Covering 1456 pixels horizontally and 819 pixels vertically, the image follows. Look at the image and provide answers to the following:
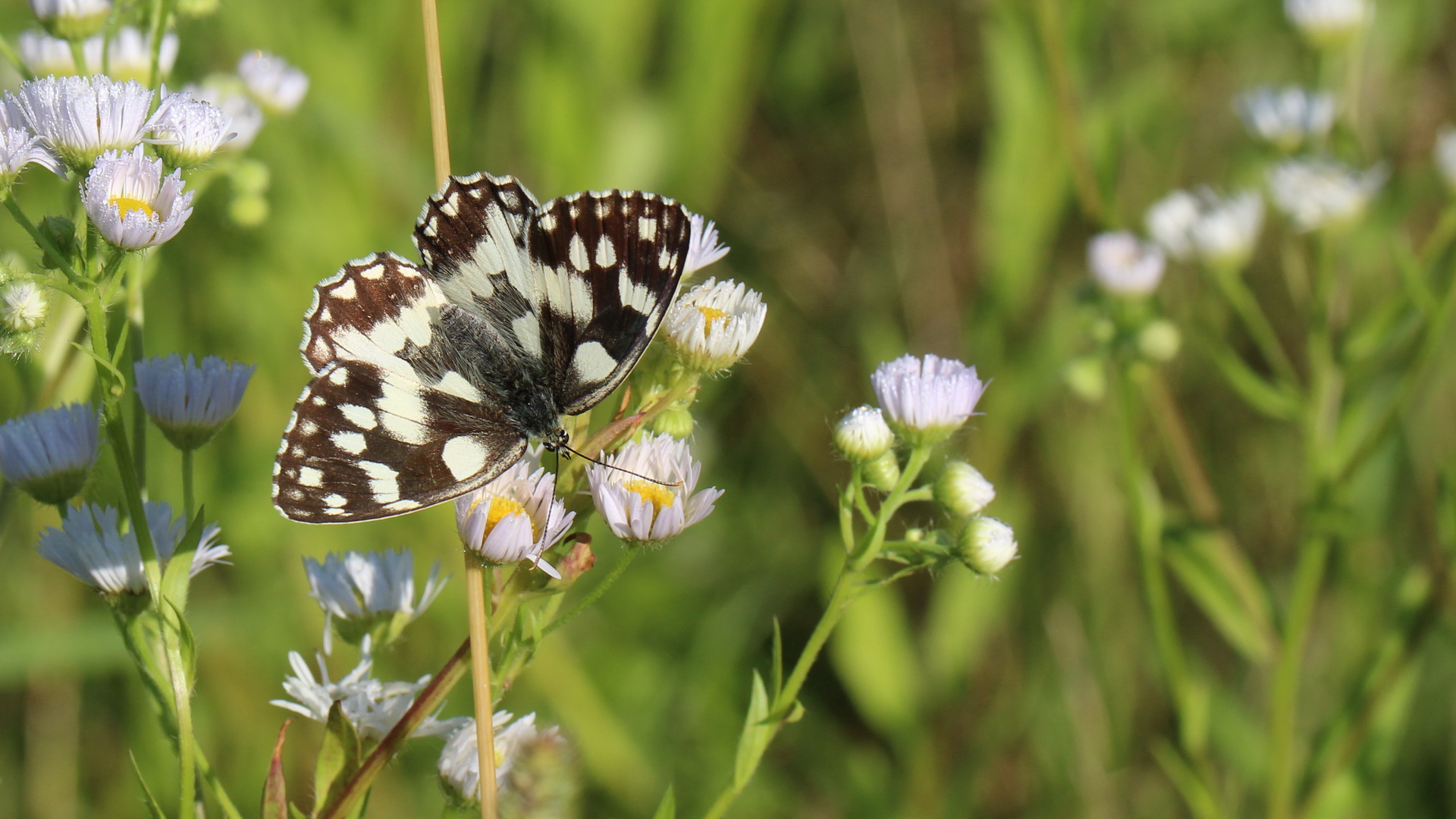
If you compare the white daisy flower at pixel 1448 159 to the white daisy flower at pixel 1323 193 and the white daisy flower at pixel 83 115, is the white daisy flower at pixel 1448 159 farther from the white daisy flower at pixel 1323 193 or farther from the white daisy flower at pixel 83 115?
the white daisy flower at pixel 83 115

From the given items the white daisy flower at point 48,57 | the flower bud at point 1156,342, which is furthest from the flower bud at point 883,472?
the white daisy flower at point 48,57

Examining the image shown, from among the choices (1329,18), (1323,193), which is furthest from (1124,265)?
(1329,18)

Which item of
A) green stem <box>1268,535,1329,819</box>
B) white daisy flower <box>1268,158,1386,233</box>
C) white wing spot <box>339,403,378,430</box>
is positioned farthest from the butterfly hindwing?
white daisy flower <box>1268,158,1386,233</box>

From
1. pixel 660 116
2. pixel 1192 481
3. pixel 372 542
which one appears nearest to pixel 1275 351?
pixel 1192 481

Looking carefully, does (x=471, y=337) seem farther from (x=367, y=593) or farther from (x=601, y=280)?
(x=367, y=593)

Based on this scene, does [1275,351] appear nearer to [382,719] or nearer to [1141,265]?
[1141,265]
